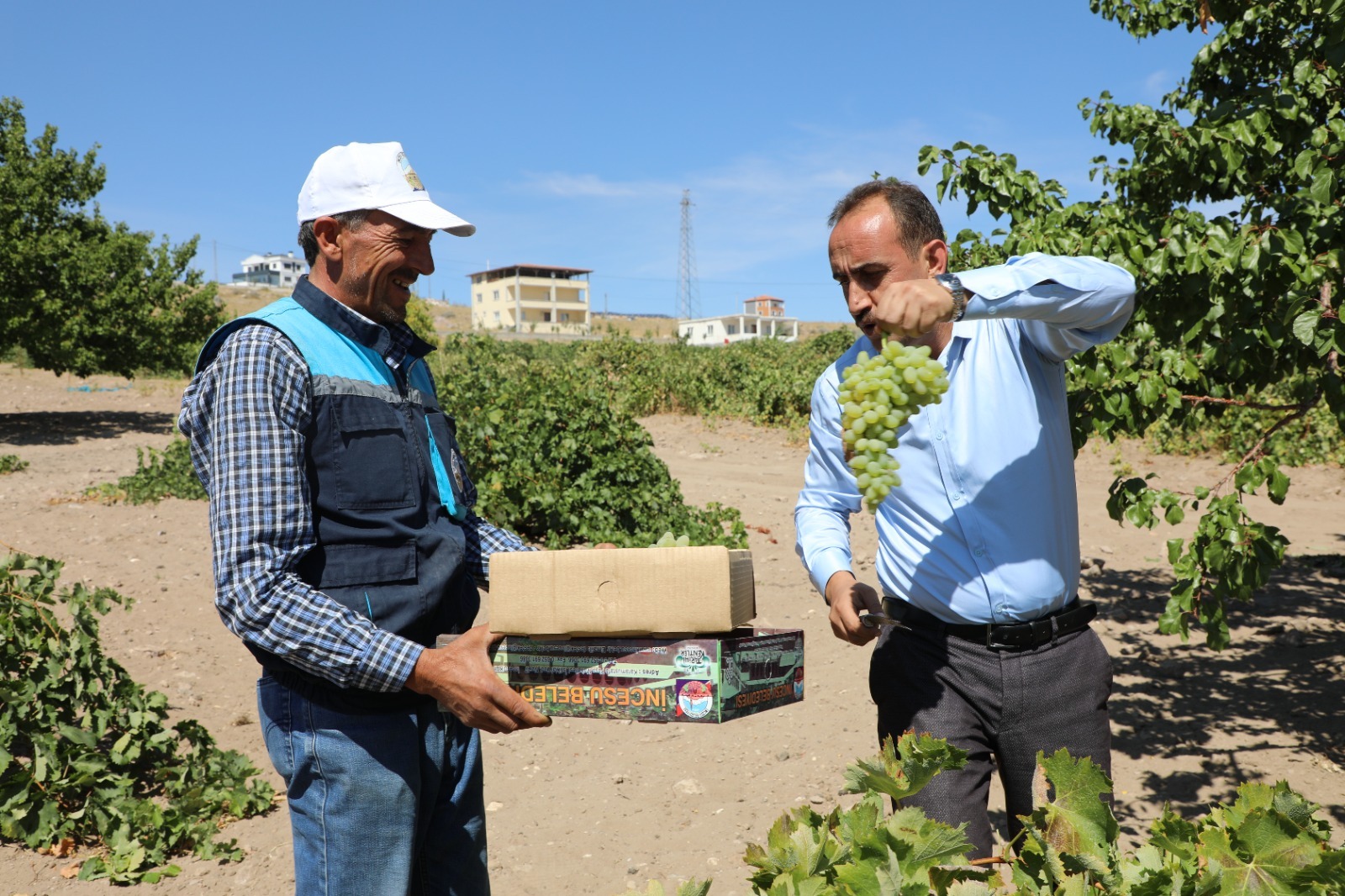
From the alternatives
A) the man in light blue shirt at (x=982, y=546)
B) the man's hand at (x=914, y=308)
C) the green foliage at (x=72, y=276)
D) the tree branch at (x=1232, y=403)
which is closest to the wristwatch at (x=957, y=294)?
the man's hand at (x=914, y=308)

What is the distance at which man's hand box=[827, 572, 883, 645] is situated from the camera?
2.13 metres

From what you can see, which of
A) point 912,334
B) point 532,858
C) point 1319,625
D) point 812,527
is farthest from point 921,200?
point 1319,625

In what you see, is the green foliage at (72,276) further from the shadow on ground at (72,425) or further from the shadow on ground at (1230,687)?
the shadow on ground at (1230,687)

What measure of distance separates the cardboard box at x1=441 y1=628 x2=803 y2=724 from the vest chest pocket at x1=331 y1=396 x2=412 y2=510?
0.40 m

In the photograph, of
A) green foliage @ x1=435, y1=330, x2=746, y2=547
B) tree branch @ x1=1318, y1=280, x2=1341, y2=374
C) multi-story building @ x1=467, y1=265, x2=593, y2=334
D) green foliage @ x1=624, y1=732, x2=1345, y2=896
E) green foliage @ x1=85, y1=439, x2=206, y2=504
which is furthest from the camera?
multi-story building @ x1=467, y1=265, x2=593, y2=334

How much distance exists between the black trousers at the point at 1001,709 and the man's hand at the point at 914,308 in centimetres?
87

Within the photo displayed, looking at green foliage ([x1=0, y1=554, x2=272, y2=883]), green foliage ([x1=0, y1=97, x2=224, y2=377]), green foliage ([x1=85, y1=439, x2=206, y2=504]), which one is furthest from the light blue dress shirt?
green foliage ([x1=0, y1=97, x2=224, y2=377])

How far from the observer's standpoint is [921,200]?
7.41 ft

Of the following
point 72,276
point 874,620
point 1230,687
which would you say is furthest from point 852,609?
point 72,276

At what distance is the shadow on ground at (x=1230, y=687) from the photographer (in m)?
4.46

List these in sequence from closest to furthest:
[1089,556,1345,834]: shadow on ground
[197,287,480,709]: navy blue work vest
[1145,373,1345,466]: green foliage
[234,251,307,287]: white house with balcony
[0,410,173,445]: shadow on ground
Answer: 1. [197,287,480,709]: navy blue work vest
2. [1089,556,1345,834]: shadow on ground
3. [1145,373,1345,466]: green foliage
4. [0,410,173,445]: shadow on ground
5. [234,251,307,287]: white house with balcony

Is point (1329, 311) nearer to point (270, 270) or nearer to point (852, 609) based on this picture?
point (852, 609)

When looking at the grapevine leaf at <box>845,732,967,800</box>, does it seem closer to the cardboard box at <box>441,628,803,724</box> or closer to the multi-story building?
the cardboard box at <box>441,628,803,724</box>

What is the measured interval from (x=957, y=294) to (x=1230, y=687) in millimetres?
4705
